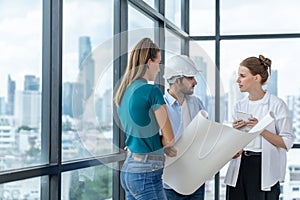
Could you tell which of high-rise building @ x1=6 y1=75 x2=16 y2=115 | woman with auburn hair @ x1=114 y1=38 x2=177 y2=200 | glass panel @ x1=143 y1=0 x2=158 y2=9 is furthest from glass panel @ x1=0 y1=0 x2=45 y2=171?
glass panel @ x1=143 y1=0 x2=158 y2=9

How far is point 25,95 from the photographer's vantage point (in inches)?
97.8

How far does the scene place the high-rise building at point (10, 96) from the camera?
2.36 metres

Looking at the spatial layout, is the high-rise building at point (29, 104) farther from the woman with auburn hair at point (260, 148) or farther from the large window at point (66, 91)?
the woman with auburn hair at point (260, 148)

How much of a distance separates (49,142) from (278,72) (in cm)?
353

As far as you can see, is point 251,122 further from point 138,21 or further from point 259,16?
point 259,16

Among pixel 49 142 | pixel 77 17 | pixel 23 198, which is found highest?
pixel 77 17

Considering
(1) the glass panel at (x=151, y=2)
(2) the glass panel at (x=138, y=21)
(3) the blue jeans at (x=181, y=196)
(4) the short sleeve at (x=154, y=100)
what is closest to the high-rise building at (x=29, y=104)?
(4) the short sleeve at (x=154, y=100)

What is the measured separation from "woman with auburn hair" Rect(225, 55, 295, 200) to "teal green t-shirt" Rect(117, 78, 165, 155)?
1080 mm

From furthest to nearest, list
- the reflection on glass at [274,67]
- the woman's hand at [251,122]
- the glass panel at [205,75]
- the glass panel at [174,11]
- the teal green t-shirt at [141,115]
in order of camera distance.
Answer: the reflection on glass at [274,67], the glass panel at [174,11], the woman's hand at [251,122], the glass panel at [205,75], the teal green t-shirt at [141,115]

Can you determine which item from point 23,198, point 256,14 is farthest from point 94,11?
point 256,14

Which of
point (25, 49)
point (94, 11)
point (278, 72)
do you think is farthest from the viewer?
point (278, 72)

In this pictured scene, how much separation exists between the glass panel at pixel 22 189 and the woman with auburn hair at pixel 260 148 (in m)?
1.32

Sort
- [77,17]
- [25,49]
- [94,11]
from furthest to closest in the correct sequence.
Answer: [94,11]
[77,17]
[25,49]

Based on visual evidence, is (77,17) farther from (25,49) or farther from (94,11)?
(25,49)
